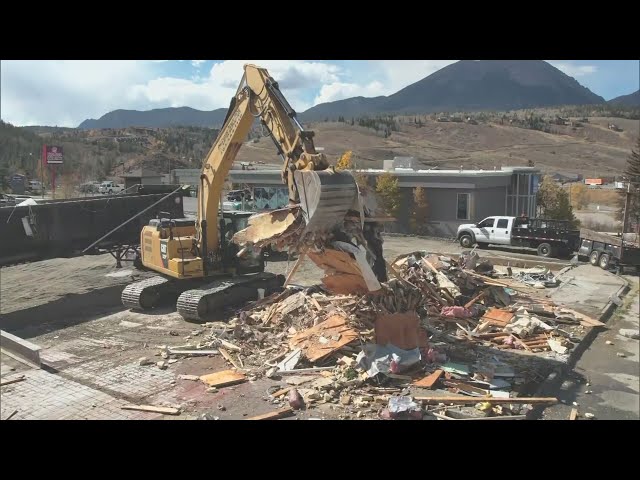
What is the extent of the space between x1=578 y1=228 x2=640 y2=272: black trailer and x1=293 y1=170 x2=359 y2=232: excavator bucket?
12986 millimetres

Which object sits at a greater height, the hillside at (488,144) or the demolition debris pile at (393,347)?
the hillside at (488,144)

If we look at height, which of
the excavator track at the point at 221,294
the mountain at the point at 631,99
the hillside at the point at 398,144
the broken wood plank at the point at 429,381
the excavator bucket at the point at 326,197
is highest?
the hillside at the point at 398,144

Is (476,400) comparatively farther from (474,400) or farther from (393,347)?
(393,347)

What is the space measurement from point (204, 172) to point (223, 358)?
532cm

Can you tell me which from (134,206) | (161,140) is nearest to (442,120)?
(161,140)

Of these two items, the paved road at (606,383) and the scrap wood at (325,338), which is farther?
the scrap wood at (325,338)

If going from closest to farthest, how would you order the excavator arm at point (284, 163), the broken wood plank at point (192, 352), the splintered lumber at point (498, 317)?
the excavator arm at point (284, 163) → the broken wood plank at point (192, 352) → the splintered lumber at point (498, 317)

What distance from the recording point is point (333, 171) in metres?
9.27

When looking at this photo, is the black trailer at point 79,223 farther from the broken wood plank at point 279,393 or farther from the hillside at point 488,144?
the hillside at point 488,144

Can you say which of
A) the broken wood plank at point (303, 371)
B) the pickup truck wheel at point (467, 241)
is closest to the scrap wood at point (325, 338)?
the broken wood plank at point (303, 371)

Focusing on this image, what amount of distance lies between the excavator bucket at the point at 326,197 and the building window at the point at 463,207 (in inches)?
857

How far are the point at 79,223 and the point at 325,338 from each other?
31.6ft

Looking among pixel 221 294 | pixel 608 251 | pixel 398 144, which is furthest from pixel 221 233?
pixel 398 144

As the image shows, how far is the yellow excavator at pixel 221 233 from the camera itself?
35.3ft
